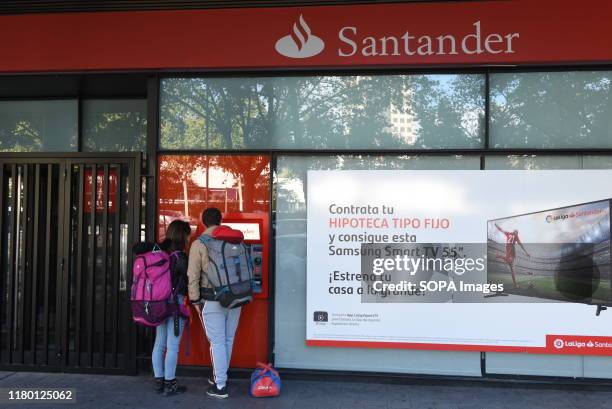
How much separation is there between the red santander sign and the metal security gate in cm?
116

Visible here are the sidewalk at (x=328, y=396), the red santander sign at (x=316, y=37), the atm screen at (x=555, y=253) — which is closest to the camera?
the sidewalk at (x=328, y=396)

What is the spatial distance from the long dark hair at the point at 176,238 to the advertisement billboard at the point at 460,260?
1.26 metres

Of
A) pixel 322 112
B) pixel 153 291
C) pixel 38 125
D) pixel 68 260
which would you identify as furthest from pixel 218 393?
pixel 38 125

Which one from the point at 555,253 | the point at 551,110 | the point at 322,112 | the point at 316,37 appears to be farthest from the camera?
the point at 322,112

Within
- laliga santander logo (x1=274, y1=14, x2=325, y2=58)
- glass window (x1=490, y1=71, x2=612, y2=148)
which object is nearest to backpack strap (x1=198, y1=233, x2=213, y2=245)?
laliga santander logo (x1=274, y1=14, x2=325, y2=58)

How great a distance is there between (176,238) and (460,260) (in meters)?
2.83

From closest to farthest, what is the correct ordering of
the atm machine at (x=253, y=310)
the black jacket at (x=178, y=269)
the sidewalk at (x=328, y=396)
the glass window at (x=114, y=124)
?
the sidewalk at (x=328, y=396)
the black jacket at (x=178, y=269)
the atm machine at (x=253, y=310)
the glass window at (x=114, y=124)

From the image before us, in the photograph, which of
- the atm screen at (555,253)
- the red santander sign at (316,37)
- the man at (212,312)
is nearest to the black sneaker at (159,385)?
the man at (212,312)

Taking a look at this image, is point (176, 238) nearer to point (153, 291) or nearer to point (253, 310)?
point (153, 291)

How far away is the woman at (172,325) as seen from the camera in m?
4.96

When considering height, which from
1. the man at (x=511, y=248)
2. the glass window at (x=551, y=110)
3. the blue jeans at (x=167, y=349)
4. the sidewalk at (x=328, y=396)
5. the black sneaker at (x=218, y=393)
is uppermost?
the glass window at (x=551, y=110)

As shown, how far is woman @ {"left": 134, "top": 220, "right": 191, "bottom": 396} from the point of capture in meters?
4.96

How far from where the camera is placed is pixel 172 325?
16.3 ft

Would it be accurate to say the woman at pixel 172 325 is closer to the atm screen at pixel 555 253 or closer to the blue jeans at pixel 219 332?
the blue jeans at pixel 219 332
